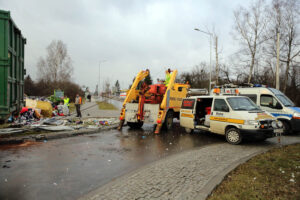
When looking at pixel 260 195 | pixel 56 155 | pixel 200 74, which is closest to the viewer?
pixel 260 195

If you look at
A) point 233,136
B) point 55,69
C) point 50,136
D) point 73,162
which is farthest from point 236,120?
point 55,69

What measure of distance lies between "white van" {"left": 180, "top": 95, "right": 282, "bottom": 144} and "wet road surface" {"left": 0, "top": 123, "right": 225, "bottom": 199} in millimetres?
841

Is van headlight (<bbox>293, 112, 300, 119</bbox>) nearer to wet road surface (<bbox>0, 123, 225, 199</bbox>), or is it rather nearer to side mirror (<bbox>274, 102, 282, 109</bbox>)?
side mirror (<bbox>274, 102, 282, 109</bbox>)

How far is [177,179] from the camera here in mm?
4129

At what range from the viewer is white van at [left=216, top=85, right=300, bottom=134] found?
29.8 feet

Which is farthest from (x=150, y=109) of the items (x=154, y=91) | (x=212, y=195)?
(x=212, y=195)

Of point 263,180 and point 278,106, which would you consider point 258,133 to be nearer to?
point 263,180

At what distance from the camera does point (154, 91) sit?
11.0 meters

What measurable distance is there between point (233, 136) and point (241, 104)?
1.30 metres

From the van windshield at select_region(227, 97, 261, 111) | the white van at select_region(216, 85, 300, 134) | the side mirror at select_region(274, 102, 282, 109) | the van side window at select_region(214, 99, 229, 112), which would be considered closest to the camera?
the van windshield at select_region(227, 97, 261, 111)

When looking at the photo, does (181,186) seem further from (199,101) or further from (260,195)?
(199,101)

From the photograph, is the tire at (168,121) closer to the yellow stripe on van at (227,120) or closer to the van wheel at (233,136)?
the yellow stripe on van at (227,120)

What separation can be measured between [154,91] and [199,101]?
2.46 m

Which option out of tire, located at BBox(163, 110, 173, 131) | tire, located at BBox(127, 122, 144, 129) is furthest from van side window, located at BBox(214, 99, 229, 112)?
tire, located at BBox(127, 122, 144, 129)
